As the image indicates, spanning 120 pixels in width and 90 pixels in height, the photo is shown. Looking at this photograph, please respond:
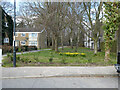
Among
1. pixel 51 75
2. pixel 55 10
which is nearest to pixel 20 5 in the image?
pixel 55 10

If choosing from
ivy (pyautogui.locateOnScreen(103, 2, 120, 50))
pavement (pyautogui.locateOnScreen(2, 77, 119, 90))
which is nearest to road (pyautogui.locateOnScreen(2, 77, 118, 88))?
pavement (pyautogui.locateOnScreen(2, 77, 119, 90))

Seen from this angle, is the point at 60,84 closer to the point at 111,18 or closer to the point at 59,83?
the point at 59,83

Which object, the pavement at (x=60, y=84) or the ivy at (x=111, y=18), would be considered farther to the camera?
the ivy at (x=111, y=18)

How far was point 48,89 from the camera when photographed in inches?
157

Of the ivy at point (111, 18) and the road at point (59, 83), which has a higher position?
the ivy at point (111, 18)

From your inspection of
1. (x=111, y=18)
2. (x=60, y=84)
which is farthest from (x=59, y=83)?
(x=111, y=18)

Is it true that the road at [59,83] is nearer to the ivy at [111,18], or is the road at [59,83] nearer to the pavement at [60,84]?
the pavement at [60,84]

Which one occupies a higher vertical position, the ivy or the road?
the ivy

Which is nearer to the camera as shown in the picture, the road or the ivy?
the road

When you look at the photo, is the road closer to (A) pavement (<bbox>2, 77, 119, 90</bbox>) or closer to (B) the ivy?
(A) pavement (<bbox>2, 77, 119, 90</bbox>)

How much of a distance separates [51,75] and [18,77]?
1791mm

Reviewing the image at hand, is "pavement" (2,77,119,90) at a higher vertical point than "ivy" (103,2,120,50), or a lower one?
lower

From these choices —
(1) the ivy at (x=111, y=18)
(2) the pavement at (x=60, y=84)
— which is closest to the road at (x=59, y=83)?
(2) the pavement at (x=60, y=84)

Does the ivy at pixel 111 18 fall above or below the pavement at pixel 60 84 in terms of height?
above
